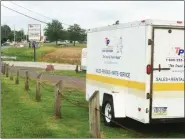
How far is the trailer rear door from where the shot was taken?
29.1 feet

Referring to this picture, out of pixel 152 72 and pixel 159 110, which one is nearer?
pixel 152 72

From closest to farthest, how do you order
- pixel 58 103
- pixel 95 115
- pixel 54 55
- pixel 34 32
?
1. pixel 95 115
2. pixel 58 103
3. pixel 34 32
4. pixel 54 55

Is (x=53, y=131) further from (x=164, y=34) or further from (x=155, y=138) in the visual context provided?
(x=164, y=34)

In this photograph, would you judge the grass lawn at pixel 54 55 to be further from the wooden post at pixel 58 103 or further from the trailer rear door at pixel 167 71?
the trailer rear door at pixel 167 71

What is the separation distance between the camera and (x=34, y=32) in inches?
1766

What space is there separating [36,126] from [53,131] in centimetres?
66

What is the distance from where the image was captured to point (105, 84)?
1098 centimetres

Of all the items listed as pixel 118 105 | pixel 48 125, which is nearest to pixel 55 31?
pixel 48 125

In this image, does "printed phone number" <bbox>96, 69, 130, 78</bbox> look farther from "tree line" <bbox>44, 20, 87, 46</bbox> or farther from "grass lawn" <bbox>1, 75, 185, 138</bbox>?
"tree line" <bbox>44, 20, 87, 46</bbox>

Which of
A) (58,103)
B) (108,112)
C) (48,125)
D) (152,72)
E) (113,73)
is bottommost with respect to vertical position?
(48,125)

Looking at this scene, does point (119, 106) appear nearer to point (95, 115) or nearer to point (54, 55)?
point (95, 115)

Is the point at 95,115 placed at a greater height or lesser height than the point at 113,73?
lesser

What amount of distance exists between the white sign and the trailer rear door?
3614 centimetres

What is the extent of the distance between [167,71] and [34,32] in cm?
3704
